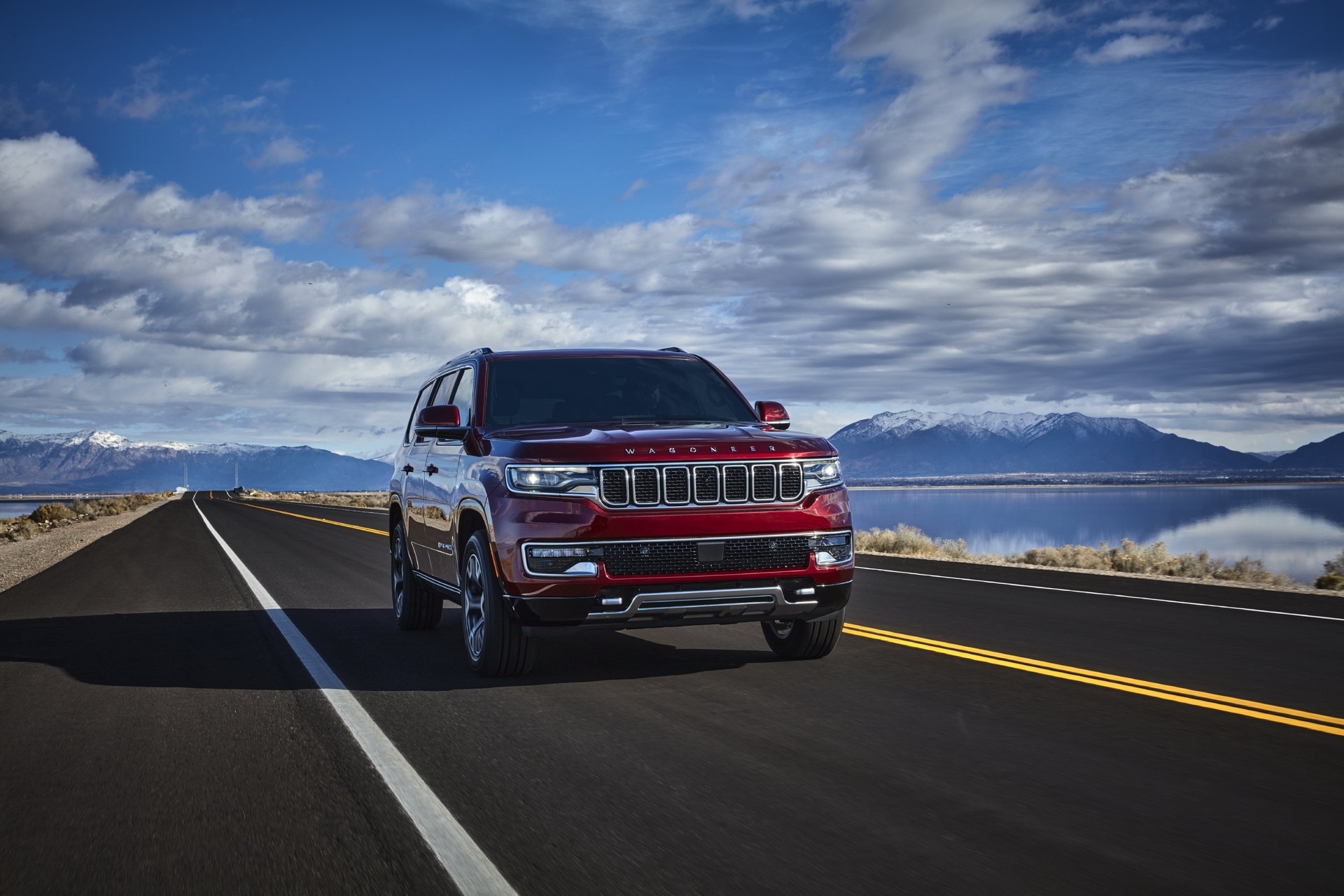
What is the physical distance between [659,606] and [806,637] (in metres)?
1.57

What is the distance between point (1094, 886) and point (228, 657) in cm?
667

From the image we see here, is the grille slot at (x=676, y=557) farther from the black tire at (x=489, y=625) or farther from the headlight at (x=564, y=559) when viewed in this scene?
the black tire at (x=489, y=625)

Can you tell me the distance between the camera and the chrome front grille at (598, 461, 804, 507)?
6.31 m

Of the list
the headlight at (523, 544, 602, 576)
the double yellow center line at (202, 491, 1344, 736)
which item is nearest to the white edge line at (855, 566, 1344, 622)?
the double yellow center line at (202, 491, 1344, 736)

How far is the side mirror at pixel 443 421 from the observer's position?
23.9ft

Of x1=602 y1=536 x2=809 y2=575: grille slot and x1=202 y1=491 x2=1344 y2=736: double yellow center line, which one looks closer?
x1=202 y1=491 x2=1344 y2=736: double yellow center line

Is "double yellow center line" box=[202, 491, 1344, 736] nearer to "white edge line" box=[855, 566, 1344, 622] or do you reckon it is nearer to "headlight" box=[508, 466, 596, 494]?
"headlight" box=[508, 466, 596, 494]

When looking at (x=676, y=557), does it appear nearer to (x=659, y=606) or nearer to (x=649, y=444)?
(x=659, y=606)

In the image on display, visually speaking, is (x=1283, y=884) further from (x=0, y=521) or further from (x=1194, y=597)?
(x=0, y=521)

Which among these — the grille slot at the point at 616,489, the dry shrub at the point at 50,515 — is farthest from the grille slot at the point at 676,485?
the dry shrub at the point at 50,515

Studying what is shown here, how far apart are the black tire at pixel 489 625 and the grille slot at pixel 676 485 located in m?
1.18

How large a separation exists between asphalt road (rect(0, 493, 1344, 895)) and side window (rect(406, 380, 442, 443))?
1.91 metres

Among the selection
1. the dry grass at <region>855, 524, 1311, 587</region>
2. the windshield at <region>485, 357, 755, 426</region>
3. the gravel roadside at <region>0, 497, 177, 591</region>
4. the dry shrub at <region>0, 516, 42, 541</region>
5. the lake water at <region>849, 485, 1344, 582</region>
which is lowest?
the lake water at <region>849, 485, 1344, 582</region>

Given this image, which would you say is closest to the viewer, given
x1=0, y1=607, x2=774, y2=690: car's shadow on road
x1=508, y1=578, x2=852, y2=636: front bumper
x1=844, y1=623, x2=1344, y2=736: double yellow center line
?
x1=844, y1=623, x2=1344, y2=736: double yellow center line
